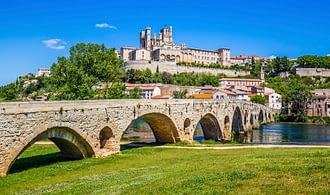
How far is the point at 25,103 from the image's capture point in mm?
17375

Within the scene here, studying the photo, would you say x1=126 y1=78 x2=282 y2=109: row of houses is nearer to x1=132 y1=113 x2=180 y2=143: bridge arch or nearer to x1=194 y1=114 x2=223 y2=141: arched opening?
x1=194 y1=114 x2=223 y2=141: arched opening

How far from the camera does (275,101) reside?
96.1m

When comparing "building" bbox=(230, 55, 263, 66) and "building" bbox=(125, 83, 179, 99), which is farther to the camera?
"building" bbox=(230, 55, 263, 66)

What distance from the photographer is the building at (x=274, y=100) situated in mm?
95350

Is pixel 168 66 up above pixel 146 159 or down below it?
above

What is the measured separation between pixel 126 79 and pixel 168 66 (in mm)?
20856

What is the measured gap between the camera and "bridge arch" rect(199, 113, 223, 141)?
4270 cm

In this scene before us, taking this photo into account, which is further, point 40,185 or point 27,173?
point 27,173

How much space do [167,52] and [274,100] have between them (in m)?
56.8

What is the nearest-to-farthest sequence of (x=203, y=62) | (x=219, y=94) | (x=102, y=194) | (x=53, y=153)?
(x=102, y=194)
(x=53, y=153)
(x=219, y=94)
(x=203, y=62)

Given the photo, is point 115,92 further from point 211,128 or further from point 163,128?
point 163,128

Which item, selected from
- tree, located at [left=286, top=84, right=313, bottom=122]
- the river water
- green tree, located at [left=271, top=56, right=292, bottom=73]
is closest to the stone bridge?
the river water

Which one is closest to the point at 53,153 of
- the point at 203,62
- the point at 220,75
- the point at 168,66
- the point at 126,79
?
the point at 126,79

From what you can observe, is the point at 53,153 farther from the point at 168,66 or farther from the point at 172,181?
the point at 168,66
